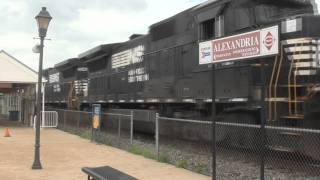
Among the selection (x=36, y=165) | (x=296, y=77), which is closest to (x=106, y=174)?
(x=36, y=165)

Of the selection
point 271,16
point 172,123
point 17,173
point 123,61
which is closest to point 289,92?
point 271,16

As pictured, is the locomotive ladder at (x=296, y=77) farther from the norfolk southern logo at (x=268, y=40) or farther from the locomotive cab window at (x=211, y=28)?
the norfolk southern logo at (x=268, y=40)

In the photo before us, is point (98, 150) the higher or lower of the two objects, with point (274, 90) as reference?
lower

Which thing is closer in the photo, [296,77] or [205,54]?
[205,54]

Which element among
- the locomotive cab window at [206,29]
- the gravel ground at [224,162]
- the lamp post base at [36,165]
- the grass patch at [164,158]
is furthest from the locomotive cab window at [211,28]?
the lamp post base at [36,165]

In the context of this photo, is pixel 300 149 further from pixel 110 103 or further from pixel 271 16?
pixel 110 103

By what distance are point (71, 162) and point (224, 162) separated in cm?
397

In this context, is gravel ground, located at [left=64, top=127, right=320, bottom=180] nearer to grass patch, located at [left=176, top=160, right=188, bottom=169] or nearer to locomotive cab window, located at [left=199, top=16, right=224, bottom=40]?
grass patch, located at [left=176, top=160, right=188, bottom=169]

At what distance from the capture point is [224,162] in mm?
11883

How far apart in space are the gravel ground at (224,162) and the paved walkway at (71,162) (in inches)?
16.7

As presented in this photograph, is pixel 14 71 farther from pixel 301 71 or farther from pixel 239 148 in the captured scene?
pixel 301 71

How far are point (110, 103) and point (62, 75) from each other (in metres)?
11.7

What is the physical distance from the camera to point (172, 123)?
1530 cm

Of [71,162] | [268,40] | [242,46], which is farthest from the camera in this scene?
[71,162]
